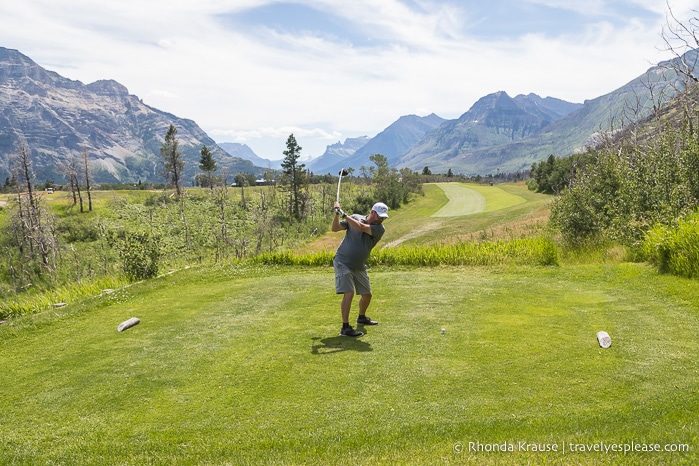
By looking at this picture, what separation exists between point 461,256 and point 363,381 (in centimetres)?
1082

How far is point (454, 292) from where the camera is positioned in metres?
Result: 11.2

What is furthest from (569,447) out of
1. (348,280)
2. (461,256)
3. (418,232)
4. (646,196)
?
(418,232)

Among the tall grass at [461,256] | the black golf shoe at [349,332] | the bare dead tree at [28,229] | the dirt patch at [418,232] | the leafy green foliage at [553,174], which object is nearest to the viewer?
the black golf shoe at [349,332]

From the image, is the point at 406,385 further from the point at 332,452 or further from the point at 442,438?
the point at 332,452

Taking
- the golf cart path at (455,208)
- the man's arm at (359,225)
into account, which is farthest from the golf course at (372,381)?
→ the golf cart path at (455,208)

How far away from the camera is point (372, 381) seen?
629 cm

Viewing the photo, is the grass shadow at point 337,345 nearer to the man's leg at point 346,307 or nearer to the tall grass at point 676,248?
the man's leg at point 346,307

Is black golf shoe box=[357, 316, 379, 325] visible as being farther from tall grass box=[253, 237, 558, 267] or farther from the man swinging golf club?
tall grass box=[253, 237, 558, 267]

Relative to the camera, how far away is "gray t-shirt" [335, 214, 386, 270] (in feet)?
27.1

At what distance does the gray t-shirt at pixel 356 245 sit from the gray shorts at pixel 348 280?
10 centimetres

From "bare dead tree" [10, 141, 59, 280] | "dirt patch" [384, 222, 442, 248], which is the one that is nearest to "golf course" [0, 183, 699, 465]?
"dirt patch" [384, 222, 442, 248]

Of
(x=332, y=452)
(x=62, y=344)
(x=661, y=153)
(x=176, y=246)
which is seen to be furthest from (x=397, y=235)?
(x=332, y=452)

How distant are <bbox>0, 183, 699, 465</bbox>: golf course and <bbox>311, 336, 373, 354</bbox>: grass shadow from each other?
5 cm

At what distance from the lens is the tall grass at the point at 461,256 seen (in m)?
15.2
